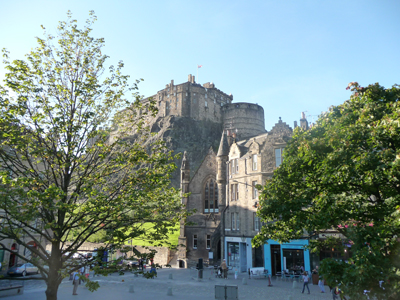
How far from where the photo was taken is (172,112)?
335 feet

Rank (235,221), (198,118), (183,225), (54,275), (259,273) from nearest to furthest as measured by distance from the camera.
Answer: (54,275) < (259,273) < (235,221) < (183,225) < (198,118)

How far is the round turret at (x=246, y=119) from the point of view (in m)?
95.7

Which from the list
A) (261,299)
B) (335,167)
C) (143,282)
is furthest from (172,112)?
(335,167)

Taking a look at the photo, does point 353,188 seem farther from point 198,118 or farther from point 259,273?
point 198,118

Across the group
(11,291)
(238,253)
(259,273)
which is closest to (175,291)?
(259,273)

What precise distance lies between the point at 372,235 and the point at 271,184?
4.75 m

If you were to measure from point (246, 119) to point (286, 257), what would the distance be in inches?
2784

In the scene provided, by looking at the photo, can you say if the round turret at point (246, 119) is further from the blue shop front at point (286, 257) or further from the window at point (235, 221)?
the blue shop front at point (286, 257)

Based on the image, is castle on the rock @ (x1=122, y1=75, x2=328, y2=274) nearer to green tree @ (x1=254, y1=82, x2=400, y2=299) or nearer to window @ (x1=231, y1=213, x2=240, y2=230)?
window @ (x1=231, y1=213, x2=240, y2=230)

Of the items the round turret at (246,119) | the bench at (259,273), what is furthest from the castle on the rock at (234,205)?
the round turret at (246,119)

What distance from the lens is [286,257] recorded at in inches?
1143

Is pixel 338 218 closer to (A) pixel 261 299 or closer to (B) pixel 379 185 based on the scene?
(B) pixel 379 185

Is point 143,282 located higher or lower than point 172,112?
lower

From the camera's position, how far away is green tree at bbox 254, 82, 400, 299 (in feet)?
27.5
